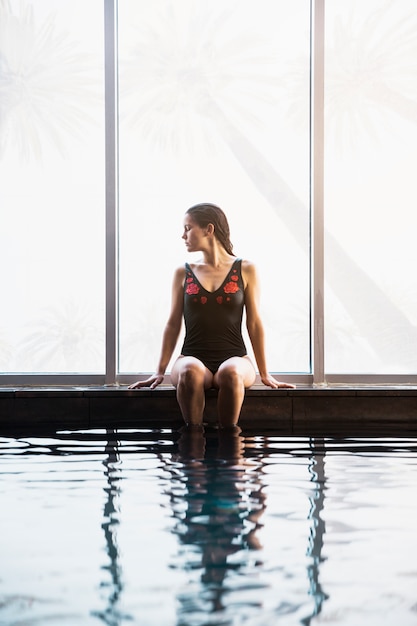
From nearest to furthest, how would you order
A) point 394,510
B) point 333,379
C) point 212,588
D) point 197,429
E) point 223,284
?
1. point 212,588
2. point 394,510
3. point 197,429
4. point 223,284
5. point 333,379

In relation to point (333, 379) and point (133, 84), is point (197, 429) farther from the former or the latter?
point (133, 84)

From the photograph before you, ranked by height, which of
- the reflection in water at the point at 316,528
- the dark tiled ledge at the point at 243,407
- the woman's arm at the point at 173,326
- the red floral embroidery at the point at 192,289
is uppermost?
the red floral embroidery at the point at 192,289

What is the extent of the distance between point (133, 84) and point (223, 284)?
70.9 inches

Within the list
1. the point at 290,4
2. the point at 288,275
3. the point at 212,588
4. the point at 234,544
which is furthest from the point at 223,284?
the point at 212,588

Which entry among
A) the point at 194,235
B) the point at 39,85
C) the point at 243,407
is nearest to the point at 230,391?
the point at 243,407

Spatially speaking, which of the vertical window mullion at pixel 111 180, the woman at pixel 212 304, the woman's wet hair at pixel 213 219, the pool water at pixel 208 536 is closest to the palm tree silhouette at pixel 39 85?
the vertical window mullion at pixel 111 180

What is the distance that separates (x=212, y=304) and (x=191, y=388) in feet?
2.32

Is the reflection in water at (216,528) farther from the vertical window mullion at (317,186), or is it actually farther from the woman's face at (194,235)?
the vertical window mullion at (317,186)

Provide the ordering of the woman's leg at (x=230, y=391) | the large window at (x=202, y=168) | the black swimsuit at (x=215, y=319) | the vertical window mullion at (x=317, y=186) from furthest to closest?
the large window at (x=202, y=168)
the vertical window mullion at (x=317, y=186)
the black swimsuit at (x=215, y=319)
the woman's leg at (x=230, y=391)

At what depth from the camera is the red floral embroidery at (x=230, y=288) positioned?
4.61 m

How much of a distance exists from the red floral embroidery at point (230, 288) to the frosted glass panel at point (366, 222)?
109cm

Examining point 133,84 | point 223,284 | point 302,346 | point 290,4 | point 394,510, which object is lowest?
point 394,510

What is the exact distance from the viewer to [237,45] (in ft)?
17.6

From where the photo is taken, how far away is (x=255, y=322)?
4.62 metres
